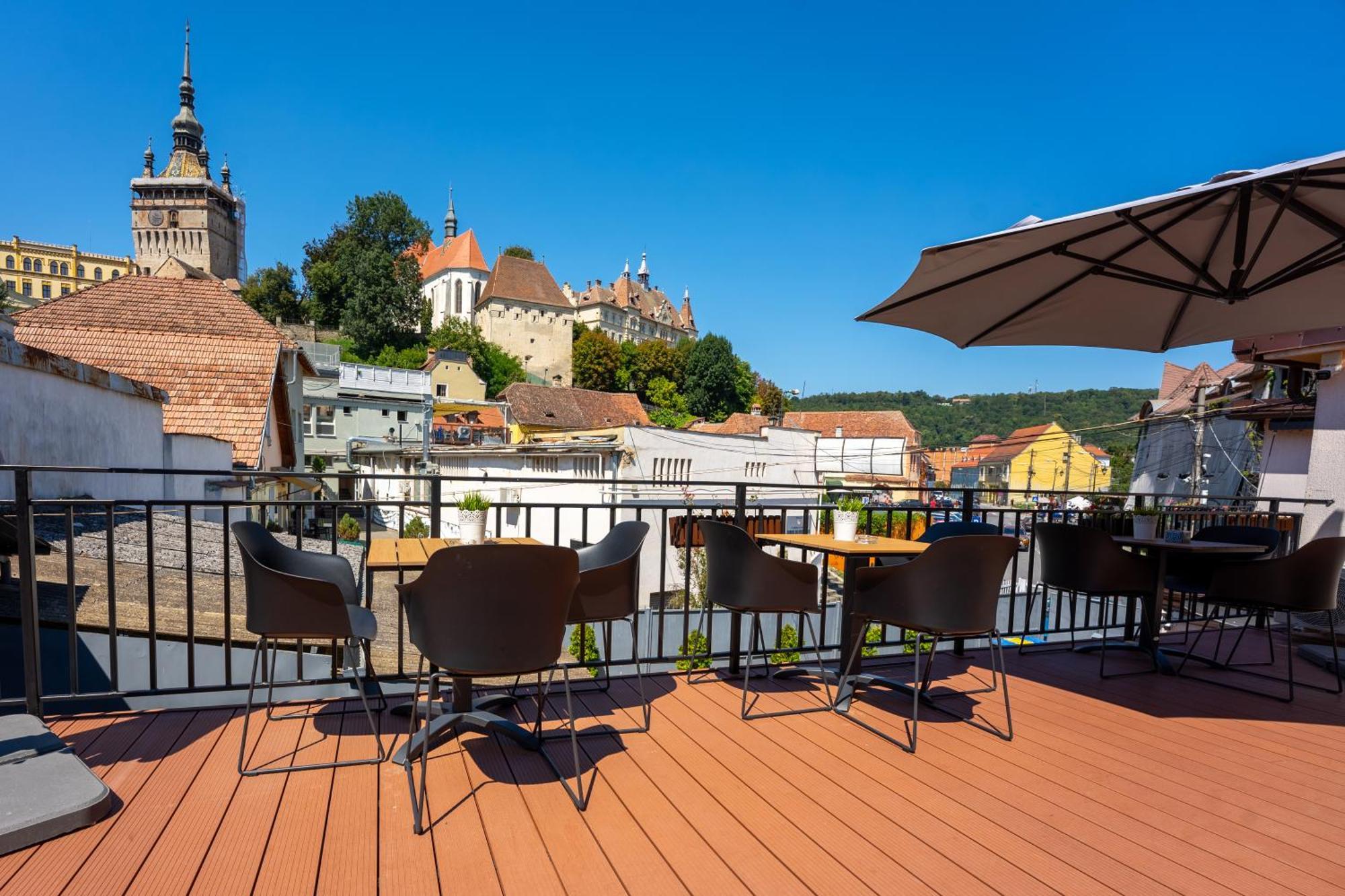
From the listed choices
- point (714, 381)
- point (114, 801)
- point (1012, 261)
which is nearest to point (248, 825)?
point (114, 801)

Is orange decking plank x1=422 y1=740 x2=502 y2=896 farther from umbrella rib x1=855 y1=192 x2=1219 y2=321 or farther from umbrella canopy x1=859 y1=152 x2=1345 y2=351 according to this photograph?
umbrella rib x1=855 y1=192 x2=1219 y2=321

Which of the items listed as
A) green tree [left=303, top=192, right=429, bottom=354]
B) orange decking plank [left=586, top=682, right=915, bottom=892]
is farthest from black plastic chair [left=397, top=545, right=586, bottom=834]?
green tree [left=303, top=192, right=429, bottom=354]

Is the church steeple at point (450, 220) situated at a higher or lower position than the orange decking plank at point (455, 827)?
higher

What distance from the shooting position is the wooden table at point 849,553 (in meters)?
2.94

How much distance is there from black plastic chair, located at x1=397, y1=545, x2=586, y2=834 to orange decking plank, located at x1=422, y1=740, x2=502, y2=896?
0.08 m

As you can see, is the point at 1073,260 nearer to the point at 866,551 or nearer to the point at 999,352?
the point at 999,352

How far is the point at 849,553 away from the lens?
2855 millimetres

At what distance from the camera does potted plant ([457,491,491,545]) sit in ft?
9.57

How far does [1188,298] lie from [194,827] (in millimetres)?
4635

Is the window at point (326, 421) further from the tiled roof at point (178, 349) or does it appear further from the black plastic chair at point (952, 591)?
the black plastic chair at point (952, 591)

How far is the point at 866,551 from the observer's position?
2.88 meters

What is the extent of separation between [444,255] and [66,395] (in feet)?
231

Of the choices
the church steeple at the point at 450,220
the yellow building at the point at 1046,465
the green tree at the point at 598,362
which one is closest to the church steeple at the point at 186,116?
the church steeple at the point at 450,220

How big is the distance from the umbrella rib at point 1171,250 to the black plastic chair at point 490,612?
2.33 meters
